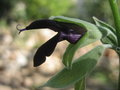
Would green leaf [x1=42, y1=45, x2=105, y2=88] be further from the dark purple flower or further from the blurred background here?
the blurred background

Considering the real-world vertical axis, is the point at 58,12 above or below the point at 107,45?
above

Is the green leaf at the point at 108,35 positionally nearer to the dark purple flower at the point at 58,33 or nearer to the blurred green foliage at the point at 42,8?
the dark purple flower at the point at 58,33

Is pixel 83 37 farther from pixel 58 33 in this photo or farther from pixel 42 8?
pixel 42 8

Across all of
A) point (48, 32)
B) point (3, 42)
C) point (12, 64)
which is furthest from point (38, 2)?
point (12, 64)

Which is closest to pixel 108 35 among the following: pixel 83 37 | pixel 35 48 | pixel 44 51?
pixel 83 37

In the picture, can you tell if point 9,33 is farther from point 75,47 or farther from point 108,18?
point 75,47

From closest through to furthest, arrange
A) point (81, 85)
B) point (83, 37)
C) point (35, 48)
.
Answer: point (83, 37), point (81, 85), point (35, 48)

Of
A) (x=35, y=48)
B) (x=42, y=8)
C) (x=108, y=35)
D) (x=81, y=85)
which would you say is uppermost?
(x=42, y=8)
